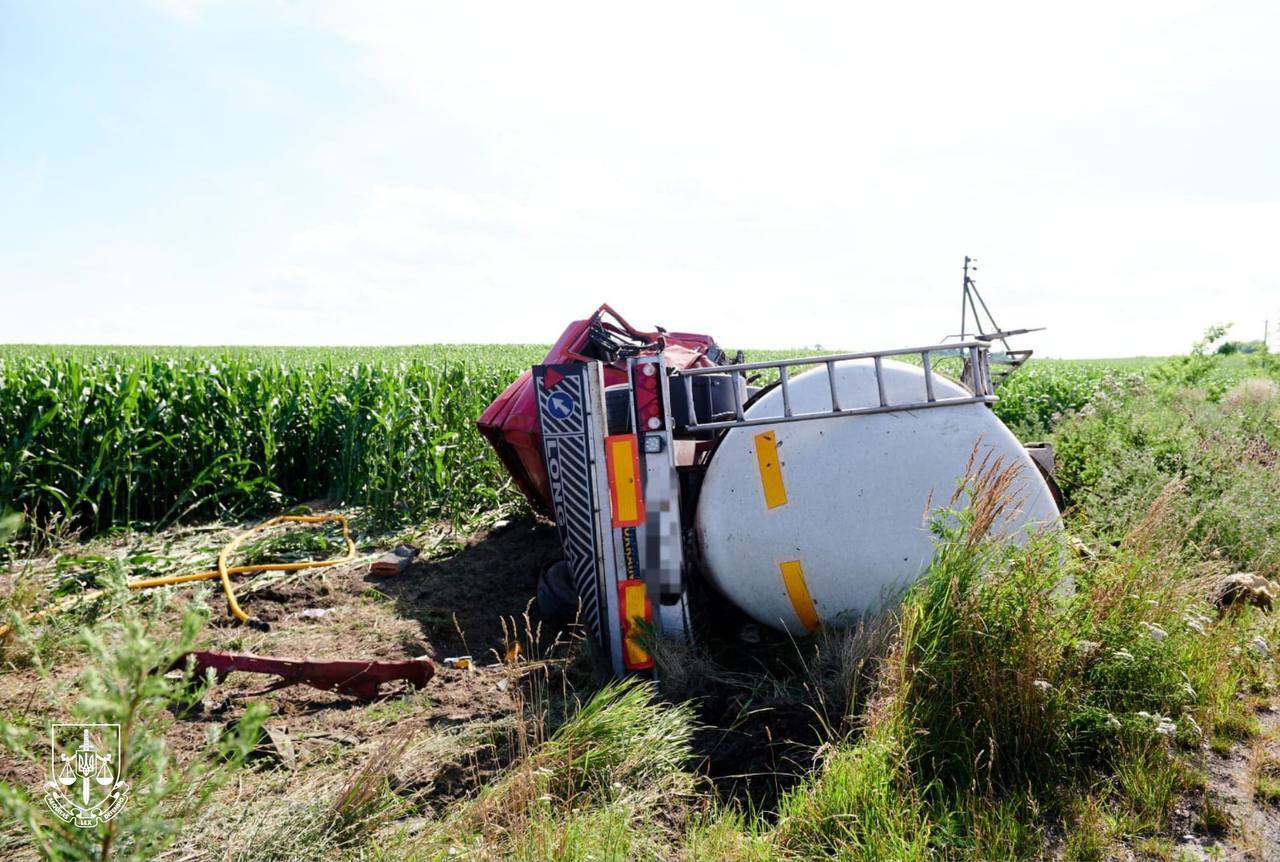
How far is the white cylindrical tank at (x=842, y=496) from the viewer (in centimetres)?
485

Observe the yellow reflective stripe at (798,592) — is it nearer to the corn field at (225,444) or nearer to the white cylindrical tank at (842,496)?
the white cylindrical tank at (842,496)

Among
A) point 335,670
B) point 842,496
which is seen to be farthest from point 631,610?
point 335,670

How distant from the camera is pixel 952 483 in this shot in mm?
4848

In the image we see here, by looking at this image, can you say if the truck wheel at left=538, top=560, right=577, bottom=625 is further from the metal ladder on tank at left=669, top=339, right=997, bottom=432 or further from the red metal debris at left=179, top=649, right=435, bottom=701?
the metal ladder on tank at left=669, top=339, right=997, bottom=432

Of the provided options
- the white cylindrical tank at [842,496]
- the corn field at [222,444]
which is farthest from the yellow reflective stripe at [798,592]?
the corn field at [222,444]

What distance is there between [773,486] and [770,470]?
0.09 m

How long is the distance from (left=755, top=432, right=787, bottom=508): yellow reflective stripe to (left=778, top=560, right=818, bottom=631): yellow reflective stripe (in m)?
0.35

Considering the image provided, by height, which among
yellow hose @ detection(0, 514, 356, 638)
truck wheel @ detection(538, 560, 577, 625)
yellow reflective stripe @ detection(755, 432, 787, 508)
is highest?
yellow reflective stripe @ detection(755, 432, 787, 508)

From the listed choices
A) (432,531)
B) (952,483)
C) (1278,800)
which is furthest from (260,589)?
(1278,800)

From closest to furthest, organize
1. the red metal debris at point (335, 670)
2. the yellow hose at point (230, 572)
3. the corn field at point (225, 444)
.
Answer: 1. the red metal debris at point (335, 670)
2. the yellow hose at point (230, 572)
3. the corn field at point (225, 444)

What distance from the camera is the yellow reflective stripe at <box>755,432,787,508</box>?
16.4ft

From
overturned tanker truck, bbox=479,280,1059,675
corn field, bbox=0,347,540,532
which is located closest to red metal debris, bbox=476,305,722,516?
overturned tanker truck, bbox=479,280,1059,675

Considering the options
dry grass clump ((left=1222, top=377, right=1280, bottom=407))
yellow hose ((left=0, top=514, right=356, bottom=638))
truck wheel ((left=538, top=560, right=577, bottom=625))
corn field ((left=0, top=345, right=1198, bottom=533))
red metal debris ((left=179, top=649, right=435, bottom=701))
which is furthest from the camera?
dry grass clump ((left=1222, top=377, right=1280, bottom=407))

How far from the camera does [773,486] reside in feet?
16.5
